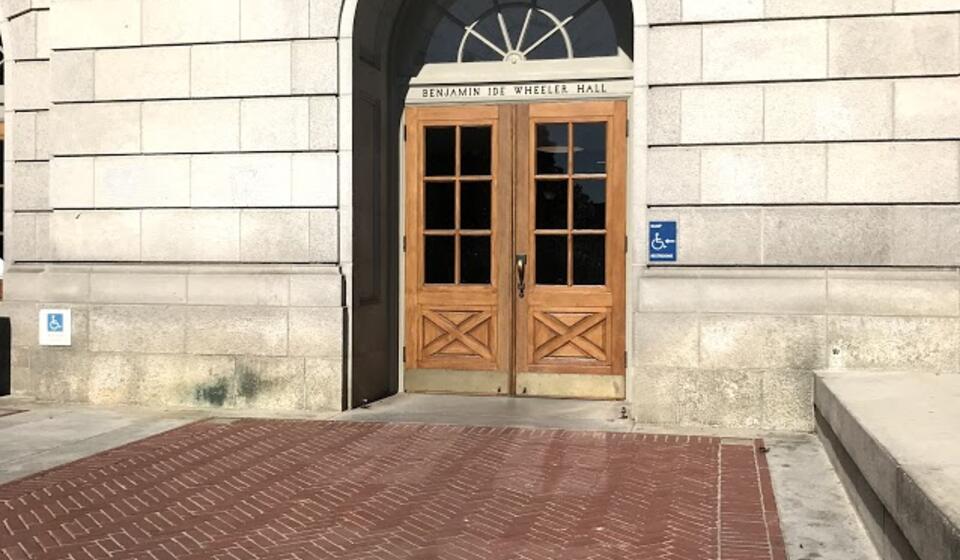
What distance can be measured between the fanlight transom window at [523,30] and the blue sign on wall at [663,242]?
243 centimetres

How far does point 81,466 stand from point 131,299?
3375mm

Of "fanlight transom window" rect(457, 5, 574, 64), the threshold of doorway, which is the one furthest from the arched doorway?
the threshold of doorway

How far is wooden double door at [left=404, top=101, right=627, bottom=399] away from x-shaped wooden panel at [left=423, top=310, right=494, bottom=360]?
0.04 ft

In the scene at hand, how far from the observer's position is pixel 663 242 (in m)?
9.37

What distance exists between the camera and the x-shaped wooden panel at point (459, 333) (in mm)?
11078

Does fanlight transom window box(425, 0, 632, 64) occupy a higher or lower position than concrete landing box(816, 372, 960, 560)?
higher

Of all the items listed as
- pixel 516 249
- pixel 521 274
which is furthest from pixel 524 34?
pixel 521 274

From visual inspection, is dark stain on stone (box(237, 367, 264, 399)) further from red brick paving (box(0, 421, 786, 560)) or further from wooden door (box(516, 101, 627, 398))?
wooden door (box(516, 101, 627, 398))

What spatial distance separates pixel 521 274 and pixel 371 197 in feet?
6.22

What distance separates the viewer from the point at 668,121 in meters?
9.34

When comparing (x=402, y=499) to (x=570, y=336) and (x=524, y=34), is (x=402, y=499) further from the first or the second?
(x=524, y=34)

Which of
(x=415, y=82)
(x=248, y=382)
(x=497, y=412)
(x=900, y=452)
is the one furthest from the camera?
(x=415, y=82)

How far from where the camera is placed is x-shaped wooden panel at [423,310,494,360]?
1108 centimetres

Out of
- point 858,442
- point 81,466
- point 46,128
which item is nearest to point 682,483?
point 858,442
